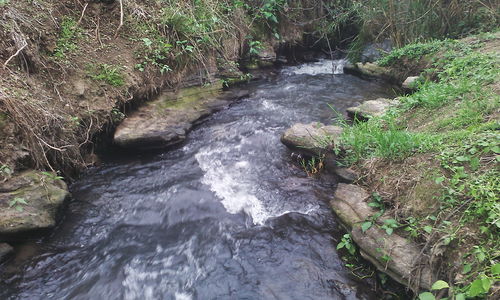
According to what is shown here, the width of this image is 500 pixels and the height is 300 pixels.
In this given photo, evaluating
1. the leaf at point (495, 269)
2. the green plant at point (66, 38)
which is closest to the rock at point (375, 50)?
the green plant at point (66, 38)

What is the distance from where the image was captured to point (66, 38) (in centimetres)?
467

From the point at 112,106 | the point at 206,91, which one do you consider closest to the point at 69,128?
the point at 112,106

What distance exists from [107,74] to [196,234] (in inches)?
112

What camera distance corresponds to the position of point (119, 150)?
4.71 m

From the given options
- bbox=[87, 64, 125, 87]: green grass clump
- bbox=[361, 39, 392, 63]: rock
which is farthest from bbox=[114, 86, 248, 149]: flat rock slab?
bbox=[361, 39, 392, 63]: rock

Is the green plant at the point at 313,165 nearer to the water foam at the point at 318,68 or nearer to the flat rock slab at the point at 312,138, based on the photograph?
A: the flat rock slab at the point at 312,138

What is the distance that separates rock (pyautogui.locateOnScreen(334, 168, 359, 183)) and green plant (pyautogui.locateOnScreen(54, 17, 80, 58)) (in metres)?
4.03

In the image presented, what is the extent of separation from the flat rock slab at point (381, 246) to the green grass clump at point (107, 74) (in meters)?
3.60

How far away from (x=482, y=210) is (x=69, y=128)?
4.27 metres

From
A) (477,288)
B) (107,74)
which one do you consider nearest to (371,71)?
(107,74)

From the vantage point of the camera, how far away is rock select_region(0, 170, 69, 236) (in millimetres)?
2994

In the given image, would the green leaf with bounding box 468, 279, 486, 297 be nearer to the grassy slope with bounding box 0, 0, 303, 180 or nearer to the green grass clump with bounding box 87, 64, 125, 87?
the grassy slope with bounding box 0, 0, 303, 180

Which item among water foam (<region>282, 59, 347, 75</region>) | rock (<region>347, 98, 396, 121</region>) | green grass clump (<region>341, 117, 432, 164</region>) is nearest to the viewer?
green grass clump (<region>341, 117, 432, 164</region>)

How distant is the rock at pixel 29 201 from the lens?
299 cm
